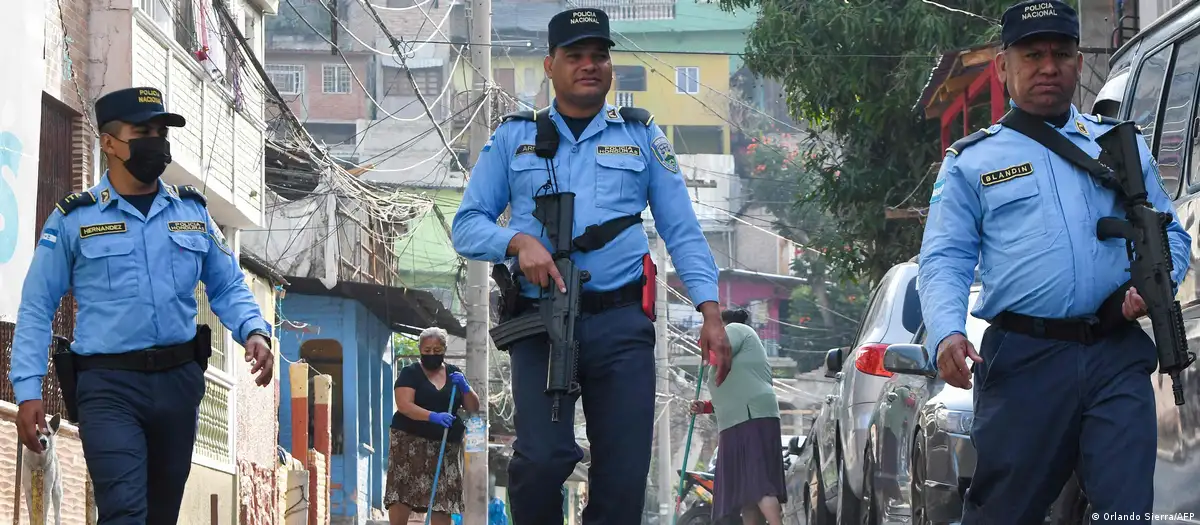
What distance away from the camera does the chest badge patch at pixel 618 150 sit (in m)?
6.17

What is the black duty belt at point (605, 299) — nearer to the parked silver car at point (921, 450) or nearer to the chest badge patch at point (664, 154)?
the chest badge patch at point (664, 154)

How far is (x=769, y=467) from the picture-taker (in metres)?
13.2

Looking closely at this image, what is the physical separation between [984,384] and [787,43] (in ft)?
53.6

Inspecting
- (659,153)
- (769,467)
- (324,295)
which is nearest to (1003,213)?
(659,153)

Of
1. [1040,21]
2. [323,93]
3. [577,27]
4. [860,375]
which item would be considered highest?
[323,93]

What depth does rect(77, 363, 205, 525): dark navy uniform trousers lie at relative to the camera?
6.26 meters

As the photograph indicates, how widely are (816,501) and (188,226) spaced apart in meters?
5.91

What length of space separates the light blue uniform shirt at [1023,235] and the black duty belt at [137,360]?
271cm

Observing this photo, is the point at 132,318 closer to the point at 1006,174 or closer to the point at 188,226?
the point at 188,226

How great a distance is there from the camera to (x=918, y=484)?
26.9 feet

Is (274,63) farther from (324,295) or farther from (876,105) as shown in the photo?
(876,105)

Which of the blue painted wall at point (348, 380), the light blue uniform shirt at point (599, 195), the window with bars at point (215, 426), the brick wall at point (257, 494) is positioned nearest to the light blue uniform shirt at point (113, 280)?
the light blue uniform shirt at point (599, 195)

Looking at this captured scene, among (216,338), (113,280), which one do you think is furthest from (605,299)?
(216,338)

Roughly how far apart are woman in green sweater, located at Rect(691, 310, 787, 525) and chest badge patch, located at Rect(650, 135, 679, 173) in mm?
6743
